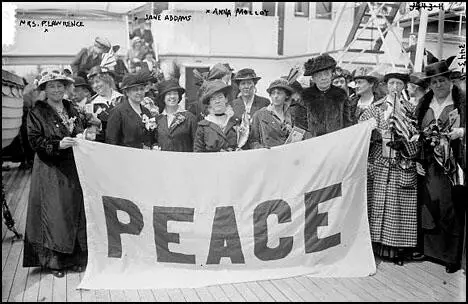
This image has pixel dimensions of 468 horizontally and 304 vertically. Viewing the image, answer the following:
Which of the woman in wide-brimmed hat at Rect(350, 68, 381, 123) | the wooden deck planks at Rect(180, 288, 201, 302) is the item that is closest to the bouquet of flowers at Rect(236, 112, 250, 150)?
the woman in wide-brimmed hat at Rect(350, 68, 381, 123)

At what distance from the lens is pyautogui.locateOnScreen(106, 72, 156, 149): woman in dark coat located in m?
4.50

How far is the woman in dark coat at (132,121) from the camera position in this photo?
450 centimetres

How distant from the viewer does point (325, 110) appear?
15.6ft

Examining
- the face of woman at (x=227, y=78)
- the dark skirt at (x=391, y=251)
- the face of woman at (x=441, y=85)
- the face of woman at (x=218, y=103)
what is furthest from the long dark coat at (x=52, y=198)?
the face of woman at (x=441, y=85)

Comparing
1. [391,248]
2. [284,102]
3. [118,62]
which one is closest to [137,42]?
[118,62]

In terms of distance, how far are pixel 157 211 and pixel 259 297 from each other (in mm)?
1093

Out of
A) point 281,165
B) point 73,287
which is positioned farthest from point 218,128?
point 73,287

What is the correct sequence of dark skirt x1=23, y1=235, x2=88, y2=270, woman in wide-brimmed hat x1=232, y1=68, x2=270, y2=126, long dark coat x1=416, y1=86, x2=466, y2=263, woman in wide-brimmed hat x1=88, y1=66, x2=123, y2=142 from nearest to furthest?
1. dark skirt x1=23, y1=235, x2=88, y2=270
2. long dark coat x1=416, y1=86, x2=466, y2=263
3. woman in wide-brimmed hat x1=88, y1=66, x2=123, y2=142
4. woman in wide-brimmed hat x1=232, y1=68, x2=270, y2=126

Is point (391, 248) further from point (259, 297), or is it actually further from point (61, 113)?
point (61, 113)

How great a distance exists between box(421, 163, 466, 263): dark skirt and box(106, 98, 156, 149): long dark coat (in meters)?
Answer: 2.79

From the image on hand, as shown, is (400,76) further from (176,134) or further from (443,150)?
(176,134)

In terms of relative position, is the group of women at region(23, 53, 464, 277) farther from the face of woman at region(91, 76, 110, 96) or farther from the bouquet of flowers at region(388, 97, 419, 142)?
the face of woman at region(91, 76, 110, 96)

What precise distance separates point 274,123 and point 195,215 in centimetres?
132

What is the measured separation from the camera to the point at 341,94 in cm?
480
